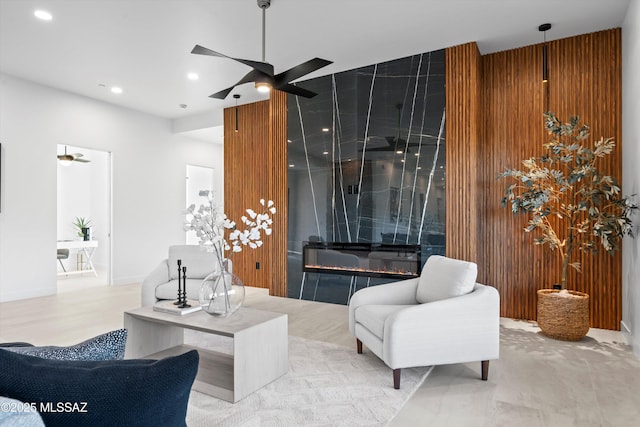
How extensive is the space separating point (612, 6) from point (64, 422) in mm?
4680

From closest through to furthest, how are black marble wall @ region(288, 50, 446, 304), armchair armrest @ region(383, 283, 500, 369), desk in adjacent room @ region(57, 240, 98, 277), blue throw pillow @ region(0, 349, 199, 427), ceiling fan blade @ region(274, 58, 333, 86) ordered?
blue throw pillow @ region(0, 349, 199, 427) < armchair armrest @ region(383, 283, 500, 369) < ceiling fan blade @ region(274, 58, 333, 86) < black marble wall @ region(288, 50, 446, 304) < desk in adjacent room @ region(57, 240, 98, 277)

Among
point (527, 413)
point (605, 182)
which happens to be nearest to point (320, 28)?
point (605, 182)

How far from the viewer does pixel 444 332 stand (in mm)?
2463

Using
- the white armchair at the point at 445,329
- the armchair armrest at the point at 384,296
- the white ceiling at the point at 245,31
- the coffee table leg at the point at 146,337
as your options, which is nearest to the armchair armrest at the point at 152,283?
the coffee table leg at the point at 146,337

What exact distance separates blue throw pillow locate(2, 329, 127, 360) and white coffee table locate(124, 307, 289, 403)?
1.23 meters

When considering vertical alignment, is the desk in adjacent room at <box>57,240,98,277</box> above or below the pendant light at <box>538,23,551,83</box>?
below

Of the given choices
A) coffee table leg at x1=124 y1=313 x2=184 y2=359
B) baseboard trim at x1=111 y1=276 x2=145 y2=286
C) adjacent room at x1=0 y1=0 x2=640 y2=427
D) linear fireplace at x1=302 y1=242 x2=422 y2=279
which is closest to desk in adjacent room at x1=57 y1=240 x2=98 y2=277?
adjacent room at x1=0 y1=0 x2=640 y2=427

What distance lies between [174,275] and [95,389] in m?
3.68

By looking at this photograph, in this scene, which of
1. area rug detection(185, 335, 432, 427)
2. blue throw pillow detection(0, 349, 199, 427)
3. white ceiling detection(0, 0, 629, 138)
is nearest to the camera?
blue throw pillow detection(0, 349, 199, 427)

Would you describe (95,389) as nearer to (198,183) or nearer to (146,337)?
(146,337)

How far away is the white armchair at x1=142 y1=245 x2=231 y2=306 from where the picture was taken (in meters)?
3.88

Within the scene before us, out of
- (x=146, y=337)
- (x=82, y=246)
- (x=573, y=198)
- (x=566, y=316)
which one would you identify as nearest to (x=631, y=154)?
(x=573, y=198)

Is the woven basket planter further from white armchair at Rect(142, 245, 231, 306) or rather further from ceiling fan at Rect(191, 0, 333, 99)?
white armchair at Rect(142, 245, 231, 306)

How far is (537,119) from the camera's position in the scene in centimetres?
408
